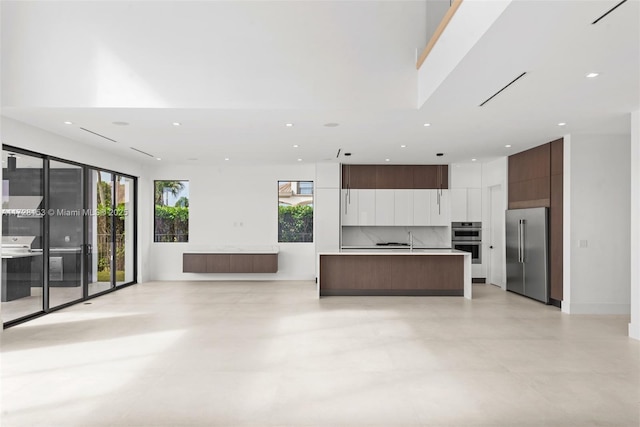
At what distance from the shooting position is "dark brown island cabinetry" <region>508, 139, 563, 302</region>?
22.8 feet

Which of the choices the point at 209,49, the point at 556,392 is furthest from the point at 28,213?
the point at 556,392

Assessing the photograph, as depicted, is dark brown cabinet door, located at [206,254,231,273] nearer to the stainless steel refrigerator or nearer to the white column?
the stainless steel refrigerator

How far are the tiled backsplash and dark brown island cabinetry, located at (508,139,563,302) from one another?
93.2 inches

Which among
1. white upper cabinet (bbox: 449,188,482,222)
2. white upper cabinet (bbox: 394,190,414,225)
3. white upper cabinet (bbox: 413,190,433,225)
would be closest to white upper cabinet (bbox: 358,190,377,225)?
white upper cabinet (bbox: 394,190,414,225)

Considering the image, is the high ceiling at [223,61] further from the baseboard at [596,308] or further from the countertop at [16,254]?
the baseboard at [596,308]

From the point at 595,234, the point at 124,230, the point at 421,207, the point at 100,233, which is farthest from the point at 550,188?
the point at 124,230

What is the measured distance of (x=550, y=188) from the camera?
23.6ft

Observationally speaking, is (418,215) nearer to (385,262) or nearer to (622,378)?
(385,262)

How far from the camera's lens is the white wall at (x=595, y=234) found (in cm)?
663

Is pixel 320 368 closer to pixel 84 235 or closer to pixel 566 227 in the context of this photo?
pixel 566 227

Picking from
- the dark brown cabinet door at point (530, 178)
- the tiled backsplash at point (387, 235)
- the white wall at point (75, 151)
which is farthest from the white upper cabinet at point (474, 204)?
the white wall at point (75, 151)

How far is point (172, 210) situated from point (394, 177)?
522 centimetres

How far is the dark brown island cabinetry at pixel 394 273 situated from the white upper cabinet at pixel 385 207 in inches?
77.2

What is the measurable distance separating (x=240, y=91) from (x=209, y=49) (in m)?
0.59
